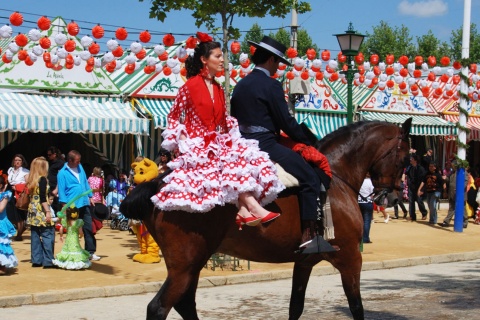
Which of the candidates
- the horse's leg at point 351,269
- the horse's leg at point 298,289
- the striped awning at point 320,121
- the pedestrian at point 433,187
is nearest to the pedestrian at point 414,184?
the pedestrian at point 433,187

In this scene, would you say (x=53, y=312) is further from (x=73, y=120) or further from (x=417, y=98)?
(x=417, y=98)

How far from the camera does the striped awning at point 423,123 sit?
27594 millimetres

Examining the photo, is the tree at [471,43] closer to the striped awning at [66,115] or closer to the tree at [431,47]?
the tree at [431,47]

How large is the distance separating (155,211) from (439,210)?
21.4 meters

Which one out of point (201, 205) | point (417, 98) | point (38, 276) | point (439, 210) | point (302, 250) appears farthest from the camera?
point (417, 98)

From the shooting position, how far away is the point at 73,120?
62.4 feet

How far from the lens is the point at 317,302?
1003 centimetres

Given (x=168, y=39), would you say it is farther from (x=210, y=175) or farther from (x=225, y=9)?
(x=210, y=175)

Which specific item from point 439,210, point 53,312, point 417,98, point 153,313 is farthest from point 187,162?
point 417,98

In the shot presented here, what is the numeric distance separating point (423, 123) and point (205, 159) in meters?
23.1

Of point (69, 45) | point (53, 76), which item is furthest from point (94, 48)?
point (53, 76)

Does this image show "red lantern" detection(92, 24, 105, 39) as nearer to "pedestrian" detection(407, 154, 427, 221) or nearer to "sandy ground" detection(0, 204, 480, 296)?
"sandy ground" detection(0, 204, 480, 296)

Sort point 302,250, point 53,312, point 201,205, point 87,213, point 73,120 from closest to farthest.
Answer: point 201,205
point 302,250
point 53,312
point 87,213
point 73,120

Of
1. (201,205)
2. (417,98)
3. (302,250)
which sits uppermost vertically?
(417,98)
